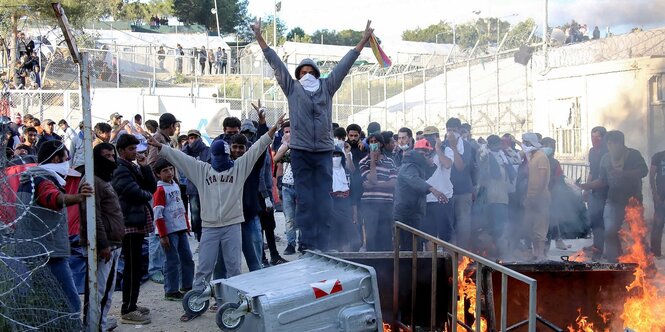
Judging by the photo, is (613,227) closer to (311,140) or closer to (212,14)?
(311,140)

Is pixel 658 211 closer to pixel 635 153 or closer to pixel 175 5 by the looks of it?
pixel 635 153

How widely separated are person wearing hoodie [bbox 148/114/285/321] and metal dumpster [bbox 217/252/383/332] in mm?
2306

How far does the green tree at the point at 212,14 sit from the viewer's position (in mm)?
72062

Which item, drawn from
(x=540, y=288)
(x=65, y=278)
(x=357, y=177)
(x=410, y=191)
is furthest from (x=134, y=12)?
(x=540, y=288)

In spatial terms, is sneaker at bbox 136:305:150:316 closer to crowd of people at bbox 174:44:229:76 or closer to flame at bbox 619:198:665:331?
flame at bbox 619:198:665:331

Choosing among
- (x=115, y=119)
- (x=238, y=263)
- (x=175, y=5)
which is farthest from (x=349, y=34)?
(x=238, y=263)

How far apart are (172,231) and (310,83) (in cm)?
236

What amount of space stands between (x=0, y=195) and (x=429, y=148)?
5606mm

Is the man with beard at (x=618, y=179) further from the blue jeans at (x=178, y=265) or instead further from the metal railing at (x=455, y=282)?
the blue jeans at (x=178, y=265)

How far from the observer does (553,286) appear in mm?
6176

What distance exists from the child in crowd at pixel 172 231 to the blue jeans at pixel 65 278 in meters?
1.55

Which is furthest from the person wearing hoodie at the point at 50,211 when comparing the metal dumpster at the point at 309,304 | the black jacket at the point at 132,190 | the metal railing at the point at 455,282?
the metal railing at the point at 455,282

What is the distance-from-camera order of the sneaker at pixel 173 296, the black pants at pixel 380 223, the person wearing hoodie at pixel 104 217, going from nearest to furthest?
the person wearing hoodie at pixel 104 217 < the sneaker at pixel 173 296 < the black pants at pixel 380 223

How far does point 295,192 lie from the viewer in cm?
923
